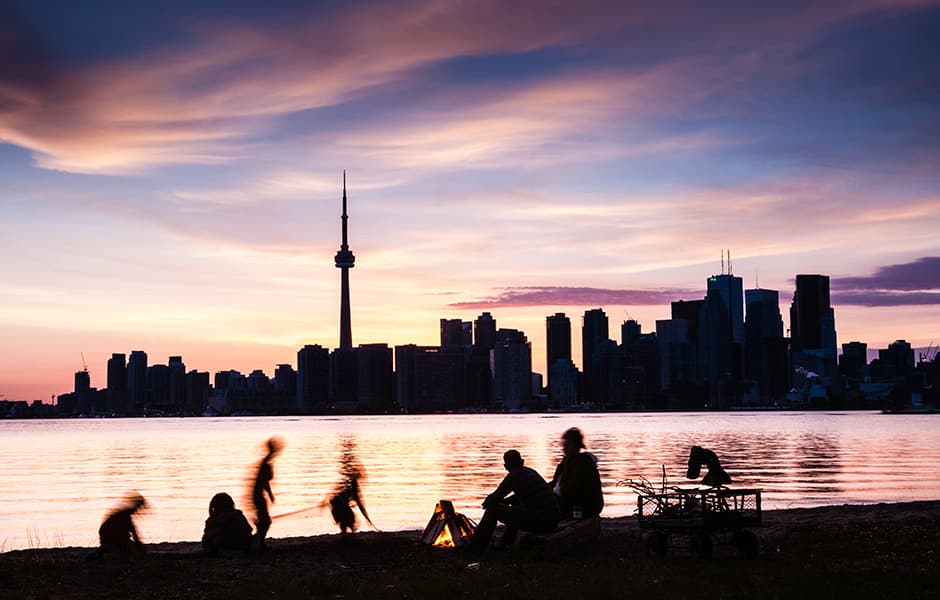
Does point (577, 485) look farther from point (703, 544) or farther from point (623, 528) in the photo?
point (623, 528)

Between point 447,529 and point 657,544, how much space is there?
423 centimetres

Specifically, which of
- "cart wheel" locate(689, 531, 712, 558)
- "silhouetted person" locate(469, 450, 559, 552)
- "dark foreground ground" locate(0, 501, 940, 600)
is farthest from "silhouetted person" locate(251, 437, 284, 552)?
"cart wheel" locate(689, 531, 712, 558)

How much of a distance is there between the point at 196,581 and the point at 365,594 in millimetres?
3472

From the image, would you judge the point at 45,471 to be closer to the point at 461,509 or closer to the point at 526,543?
the point at 461,509

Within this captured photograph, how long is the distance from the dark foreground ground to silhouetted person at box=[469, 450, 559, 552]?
0.49 m

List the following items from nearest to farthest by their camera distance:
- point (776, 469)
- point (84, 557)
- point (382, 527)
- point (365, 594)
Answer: point (365, 594) < point (84, 557) < point (382, 527) < point (776, 469)

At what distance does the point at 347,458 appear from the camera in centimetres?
8875

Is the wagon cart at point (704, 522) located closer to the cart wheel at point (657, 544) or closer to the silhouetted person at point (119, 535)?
the cart wheel at point (657, 544)

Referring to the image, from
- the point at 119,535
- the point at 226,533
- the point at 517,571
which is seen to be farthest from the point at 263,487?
the point at 517,571

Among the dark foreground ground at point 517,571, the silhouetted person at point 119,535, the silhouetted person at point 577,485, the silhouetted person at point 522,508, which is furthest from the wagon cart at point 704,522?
the silhouetted person at point 119,535

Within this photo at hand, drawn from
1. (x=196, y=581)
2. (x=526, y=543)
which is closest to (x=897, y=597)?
(x=526, y=543)

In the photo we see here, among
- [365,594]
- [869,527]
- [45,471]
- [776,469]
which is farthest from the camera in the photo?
[45,471]

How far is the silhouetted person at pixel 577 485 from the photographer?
828 inches

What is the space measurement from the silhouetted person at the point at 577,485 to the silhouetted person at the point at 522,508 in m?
1.34
